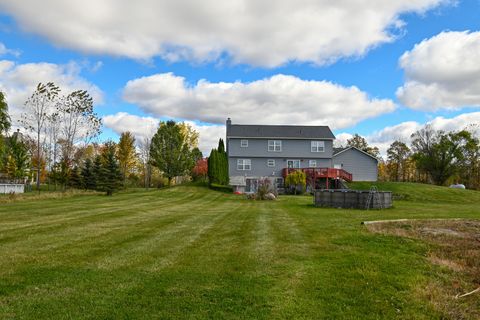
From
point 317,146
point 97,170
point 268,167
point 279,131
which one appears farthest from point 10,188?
point 317,146

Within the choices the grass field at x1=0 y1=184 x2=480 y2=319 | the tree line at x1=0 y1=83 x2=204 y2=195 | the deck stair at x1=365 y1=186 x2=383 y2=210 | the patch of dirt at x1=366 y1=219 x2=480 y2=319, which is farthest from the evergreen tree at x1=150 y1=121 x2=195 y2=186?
the patch of dirt at x1=366 y1=219 x2=480 y2=319

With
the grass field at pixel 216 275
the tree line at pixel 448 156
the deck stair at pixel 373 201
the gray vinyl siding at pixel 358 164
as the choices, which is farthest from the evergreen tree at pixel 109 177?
the tree line at pixel 448 156

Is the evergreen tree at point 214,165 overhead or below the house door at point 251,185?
overhead

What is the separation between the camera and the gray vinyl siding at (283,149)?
140 ft

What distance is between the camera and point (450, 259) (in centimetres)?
738

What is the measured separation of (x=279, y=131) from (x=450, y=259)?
1447 inches

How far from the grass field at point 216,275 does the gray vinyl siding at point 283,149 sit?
3214 centimetres

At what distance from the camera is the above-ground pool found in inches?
741

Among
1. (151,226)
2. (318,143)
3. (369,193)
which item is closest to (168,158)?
(318,143)

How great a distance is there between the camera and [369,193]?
61.4ft

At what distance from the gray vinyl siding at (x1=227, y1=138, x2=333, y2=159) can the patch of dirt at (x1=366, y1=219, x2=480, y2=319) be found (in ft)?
99.0

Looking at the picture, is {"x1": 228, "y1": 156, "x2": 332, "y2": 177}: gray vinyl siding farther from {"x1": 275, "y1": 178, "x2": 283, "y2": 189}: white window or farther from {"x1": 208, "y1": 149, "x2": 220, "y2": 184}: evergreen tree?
{"x1": 208, "y1": 149, "x2": 220, "y2": 184}: evergreen tree

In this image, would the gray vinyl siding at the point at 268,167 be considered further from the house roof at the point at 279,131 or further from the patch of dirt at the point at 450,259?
the patch of dirt at the point at 450,259

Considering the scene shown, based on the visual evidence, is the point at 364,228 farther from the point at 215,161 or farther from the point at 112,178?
the point at 215,161
